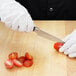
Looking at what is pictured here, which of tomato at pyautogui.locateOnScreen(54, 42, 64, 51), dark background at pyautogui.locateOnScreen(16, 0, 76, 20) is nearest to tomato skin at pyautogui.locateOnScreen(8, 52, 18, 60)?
tomato at pyautogui.locateOnScreen(54, 42, 64, 51)

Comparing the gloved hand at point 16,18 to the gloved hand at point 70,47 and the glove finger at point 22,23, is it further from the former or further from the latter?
the gloved hand at point 70,47

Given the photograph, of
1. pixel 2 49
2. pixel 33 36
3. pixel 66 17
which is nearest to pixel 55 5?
pixel 66 17

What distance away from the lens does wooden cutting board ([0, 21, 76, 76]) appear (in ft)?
3.25

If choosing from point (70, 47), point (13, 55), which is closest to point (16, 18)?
point (13, 55)

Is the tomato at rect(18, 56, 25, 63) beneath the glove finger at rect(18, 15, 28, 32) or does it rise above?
beneath

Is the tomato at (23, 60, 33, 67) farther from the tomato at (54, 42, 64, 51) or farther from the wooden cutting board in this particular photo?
the tomato at (54, 42, 64, 51)

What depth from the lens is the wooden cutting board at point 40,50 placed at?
99 cm

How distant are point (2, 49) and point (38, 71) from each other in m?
0.21

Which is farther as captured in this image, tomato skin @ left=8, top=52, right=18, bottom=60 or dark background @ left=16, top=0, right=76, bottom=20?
dark background @ left=16, top=0, right=76, bottom=20

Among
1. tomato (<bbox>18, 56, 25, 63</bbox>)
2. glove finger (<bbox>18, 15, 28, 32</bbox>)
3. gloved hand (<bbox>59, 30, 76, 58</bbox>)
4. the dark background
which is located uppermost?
the dark background

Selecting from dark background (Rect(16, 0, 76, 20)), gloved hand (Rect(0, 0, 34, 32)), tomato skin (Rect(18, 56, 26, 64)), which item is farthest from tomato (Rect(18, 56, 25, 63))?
dark background (Rect(16, 0, 76, 20))

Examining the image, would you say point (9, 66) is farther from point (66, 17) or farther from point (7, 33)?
point (66, 17)

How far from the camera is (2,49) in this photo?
1.11 m

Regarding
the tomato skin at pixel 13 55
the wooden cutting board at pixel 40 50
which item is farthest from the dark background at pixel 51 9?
the tomato skin at pixel 13 55
